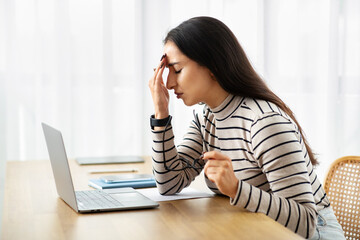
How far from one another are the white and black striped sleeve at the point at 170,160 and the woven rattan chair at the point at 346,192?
1.71ft


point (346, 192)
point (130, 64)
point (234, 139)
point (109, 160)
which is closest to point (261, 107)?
point (234, 139)

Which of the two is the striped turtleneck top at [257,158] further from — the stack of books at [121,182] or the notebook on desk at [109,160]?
the notebook on desk at [109,160]

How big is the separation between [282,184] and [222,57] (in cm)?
42

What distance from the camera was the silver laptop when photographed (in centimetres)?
134

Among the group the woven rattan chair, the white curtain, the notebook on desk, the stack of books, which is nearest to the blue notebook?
the stack of books

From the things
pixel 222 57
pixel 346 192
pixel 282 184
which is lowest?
pixel 346 192

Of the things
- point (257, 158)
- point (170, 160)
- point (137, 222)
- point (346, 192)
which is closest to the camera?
point (137, 222)

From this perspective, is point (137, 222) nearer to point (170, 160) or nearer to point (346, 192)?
point (170, 160)

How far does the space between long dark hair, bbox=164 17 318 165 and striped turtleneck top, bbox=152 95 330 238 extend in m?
0.04

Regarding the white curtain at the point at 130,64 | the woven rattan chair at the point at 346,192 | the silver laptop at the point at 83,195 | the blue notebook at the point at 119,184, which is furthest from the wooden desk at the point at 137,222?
the white curtain at the point at 130,64

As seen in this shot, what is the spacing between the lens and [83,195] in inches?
59.8

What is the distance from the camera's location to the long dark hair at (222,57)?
59.8 inches

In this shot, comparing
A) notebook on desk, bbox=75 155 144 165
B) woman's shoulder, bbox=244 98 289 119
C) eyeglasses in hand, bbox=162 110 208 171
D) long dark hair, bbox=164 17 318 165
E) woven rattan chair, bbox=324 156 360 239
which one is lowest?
woven rattan chair, bbox=324 156 360 239

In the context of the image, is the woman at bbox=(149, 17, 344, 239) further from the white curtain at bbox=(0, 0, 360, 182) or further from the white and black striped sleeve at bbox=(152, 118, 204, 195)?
the white curtain at bbox=(0, 0, 360, 182)
